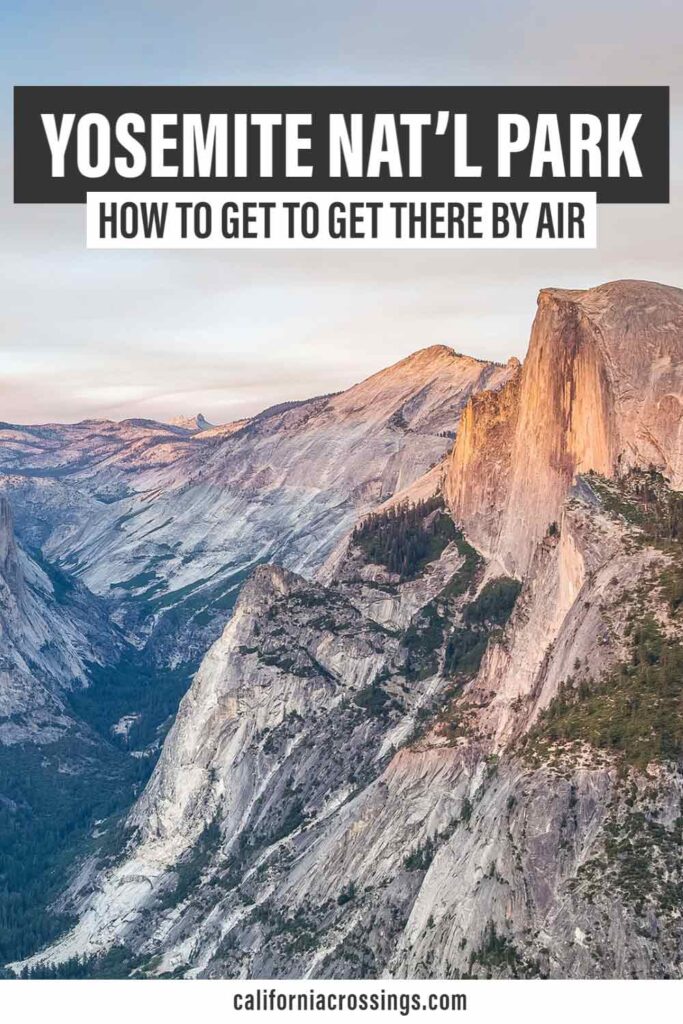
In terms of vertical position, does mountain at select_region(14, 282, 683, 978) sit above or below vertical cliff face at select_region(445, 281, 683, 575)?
below

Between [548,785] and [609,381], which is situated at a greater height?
[609,381]

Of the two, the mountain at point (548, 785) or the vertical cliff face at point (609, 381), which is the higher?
the vertical cliff face at point (609, 381)

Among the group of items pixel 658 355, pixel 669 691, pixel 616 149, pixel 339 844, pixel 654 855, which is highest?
pixel 616 149

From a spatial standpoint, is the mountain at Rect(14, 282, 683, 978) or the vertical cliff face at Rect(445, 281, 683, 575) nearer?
the mountain at Rect(14, 282, 683, 978)

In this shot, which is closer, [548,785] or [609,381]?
[548,785]

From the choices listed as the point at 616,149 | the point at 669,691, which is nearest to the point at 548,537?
the point at 669,691

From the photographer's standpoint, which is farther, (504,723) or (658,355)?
(658,355)

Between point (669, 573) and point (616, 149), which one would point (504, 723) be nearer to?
point (669, 573)

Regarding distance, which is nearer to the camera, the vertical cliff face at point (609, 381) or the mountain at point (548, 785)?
the mountain at point (548, 785)
